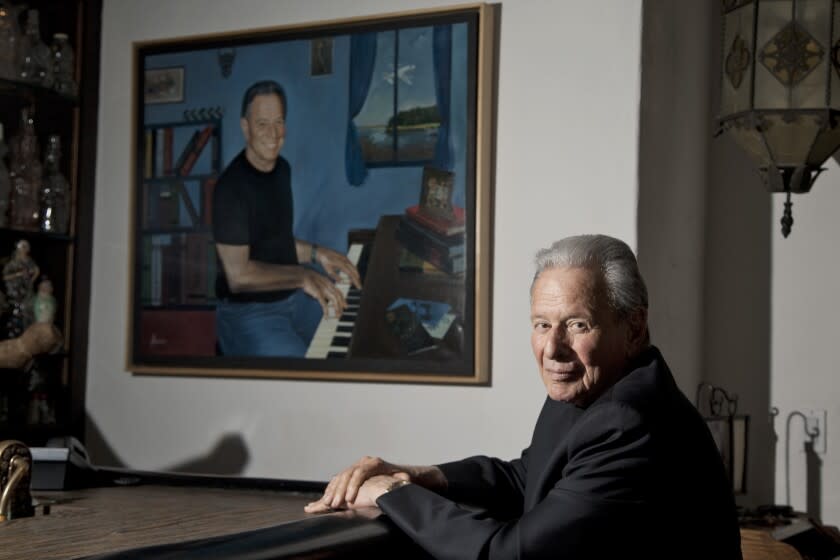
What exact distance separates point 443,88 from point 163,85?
3.18 ft

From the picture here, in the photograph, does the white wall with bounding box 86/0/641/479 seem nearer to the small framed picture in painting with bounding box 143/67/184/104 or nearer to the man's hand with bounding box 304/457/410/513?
the small framed picture in painting with bounding box 143/67/184/104

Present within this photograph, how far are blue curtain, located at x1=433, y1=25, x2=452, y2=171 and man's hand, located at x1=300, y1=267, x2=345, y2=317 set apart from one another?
46 cm

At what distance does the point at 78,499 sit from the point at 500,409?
1220 millimetres

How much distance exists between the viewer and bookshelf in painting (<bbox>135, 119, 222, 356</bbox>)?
143 inches

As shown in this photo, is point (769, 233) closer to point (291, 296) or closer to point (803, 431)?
point (803, 431)

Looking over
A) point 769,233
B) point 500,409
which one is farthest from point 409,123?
point 769,233

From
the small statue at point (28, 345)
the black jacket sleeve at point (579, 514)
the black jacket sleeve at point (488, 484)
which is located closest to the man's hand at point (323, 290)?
the small statue at point (28, 345)

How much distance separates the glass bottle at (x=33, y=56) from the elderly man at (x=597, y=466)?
80.9 inches

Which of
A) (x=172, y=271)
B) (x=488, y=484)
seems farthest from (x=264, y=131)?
(x=488, y=484)

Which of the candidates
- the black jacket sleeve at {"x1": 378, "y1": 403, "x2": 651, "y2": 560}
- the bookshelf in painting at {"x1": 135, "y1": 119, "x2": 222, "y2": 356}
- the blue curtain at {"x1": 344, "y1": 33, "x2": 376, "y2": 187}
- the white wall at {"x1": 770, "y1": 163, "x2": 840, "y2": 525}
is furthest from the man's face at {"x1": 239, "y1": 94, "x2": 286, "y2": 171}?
the black jacket sleeve at {"x1": 378, "y1": 403, "x2": 651, "y2": 560}

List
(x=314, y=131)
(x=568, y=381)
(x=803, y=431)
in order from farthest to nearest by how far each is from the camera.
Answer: (x=803, y=431) → (x=314, y=131) → (x=568, y=381)

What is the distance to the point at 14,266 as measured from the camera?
3.59 metres

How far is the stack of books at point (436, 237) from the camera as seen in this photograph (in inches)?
Answer: 127

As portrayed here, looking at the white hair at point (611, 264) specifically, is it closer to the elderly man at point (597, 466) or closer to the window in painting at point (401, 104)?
the elderly man at point (597, 466)
